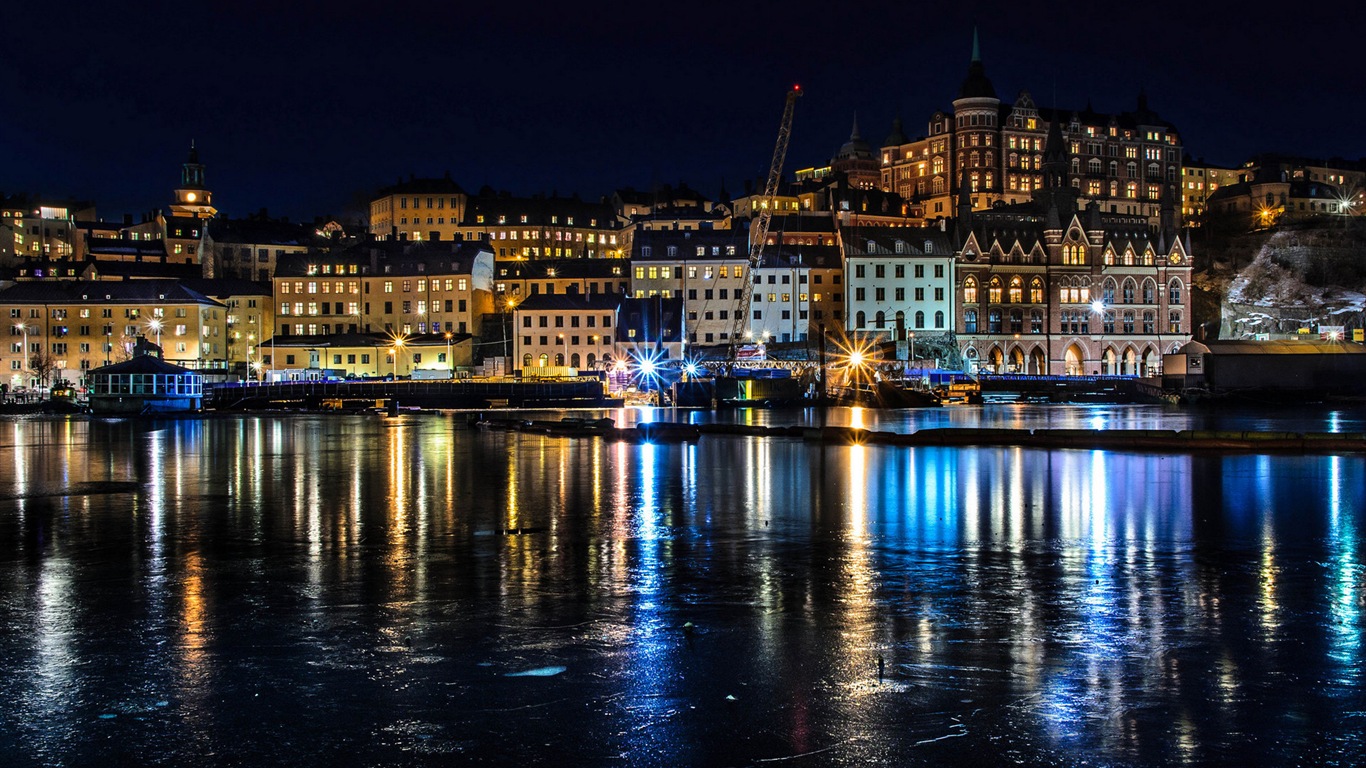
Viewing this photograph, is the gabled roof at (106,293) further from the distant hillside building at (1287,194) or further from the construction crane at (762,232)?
the distant hillside building at (1287,194)

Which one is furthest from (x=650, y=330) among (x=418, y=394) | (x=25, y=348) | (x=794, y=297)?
(x=25, y=348)

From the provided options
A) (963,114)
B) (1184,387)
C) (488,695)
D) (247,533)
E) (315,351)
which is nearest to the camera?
(488,695)

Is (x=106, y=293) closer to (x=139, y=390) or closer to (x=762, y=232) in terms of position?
(x=139, y=390)

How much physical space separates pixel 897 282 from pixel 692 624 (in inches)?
4596

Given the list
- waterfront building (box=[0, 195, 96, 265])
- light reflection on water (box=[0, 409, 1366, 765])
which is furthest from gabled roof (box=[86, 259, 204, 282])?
light reflection on water (box=[0, 409, 1366, 765])

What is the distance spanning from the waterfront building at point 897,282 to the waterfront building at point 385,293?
40.4 meters

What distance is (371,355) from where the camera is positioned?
122938 mm

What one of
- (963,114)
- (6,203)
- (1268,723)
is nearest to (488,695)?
(1268,723)

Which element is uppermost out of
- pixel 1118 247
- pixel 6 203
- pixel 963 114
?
pixel 963 114

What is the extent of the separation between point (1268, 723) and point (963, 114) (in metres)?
172

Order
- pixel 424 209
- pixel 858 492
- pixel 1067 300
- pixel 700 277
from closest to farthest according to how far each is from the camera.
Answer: pixel 858 492 → pixel 700 277 → pixel 1067 300 → pixel 424 209

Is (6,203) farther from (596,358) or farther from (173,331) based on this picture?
(596,358)

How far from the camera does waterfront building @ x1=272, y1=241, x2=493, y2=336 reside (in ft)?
421

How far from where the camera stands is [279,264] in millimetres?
132750
